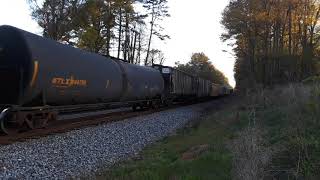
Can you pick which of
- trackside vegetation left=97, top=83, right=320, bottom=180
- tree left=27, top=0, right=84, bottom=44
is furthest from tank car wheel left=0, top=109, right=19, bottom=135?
tree left=27, top=0, right=84, bottom=44

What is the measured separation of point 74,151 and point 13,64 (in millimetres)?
3936

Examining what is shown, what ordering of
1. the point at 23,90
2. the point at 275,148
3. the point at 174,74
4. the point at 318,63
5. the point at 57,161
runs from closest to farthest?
the point at 275,148 < the point at 57,161 < the point at 23,90 < the point at 174,74 < the point at 318,63

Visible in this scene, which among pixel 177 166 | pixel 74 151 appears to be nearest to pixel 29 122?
pixel 74 151

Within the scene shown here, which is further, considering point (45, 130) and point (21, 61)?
point (45, 130)

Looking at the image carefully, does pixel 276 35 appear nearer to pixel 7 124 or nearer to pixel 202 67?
pixel 7 124

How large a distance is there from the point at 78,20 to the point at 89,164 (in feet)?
104

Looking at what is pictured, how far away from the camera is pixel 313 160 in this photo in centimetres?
716

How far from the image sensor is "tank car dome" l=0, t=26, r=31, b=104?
42.5 feet

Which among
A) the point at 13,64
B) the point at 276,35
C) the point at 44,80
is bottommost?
the point at 44,80

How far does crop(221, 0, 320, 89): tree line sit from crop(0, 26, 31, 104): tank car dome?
2517cm

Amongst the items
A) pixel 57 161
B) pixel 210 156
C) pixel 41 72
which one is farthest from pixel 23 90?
pixel 210 156

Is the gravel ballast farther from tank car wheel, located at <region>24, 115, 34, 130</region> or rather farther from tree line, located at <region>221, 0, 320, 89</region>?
tree line, located at <region>221, 0, 320, 89</region>

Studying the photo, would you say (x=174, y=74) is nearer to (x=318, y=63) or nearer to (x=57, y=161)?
(x=318, y=63)

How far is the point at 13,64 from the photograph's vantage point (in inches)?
519
